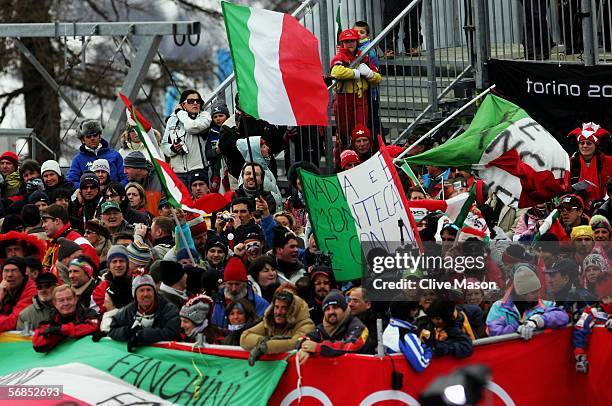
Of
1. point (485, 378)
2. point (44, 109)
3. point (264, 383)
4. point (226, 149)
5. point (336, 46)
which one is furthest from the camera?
point (44, 109)

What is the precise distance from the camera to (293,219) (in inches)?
674

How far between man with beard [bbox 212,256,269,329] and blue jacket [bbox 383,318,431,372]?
4.26 feet

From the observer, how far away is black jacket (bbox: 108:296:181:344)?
13914 mm

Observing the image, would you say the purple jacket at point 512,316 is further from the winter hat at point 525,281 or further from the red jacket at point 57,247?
the red jacket at point 57,247

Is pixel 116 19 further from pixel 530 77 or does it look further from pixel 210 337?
pixel 210 337

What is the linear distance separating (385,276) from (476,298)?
2.43 feet

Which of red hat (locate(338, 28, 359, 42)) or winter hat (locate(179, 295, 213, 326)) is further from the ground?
red hat (locate(338, 28, 359, 42))

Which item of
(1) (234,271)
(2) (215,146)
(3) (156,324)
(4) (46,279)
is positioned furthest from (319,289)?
(2) (215,146)

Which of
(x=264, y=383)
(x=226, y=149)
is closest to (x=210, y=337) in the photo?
(x=264, y=383)

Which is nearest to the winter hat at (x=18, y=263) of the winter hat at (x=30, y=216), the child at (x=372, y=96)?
the winter hat at (x=30, y=216)

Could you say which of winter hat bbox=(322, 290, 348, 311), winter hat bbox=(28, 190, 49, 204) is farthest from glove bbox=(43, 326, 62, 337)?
winter hat bbox=(28, 190, 49, 204)

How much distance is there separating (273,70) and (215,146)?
9.33 feet

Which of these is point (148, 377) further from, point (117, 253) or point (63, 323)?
point (117, 253)

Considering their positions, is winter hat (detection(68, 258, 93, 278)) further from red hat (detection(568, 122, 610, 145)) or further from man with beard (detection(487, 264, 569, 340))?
red hat (detection(568, 122, 610, 145))
